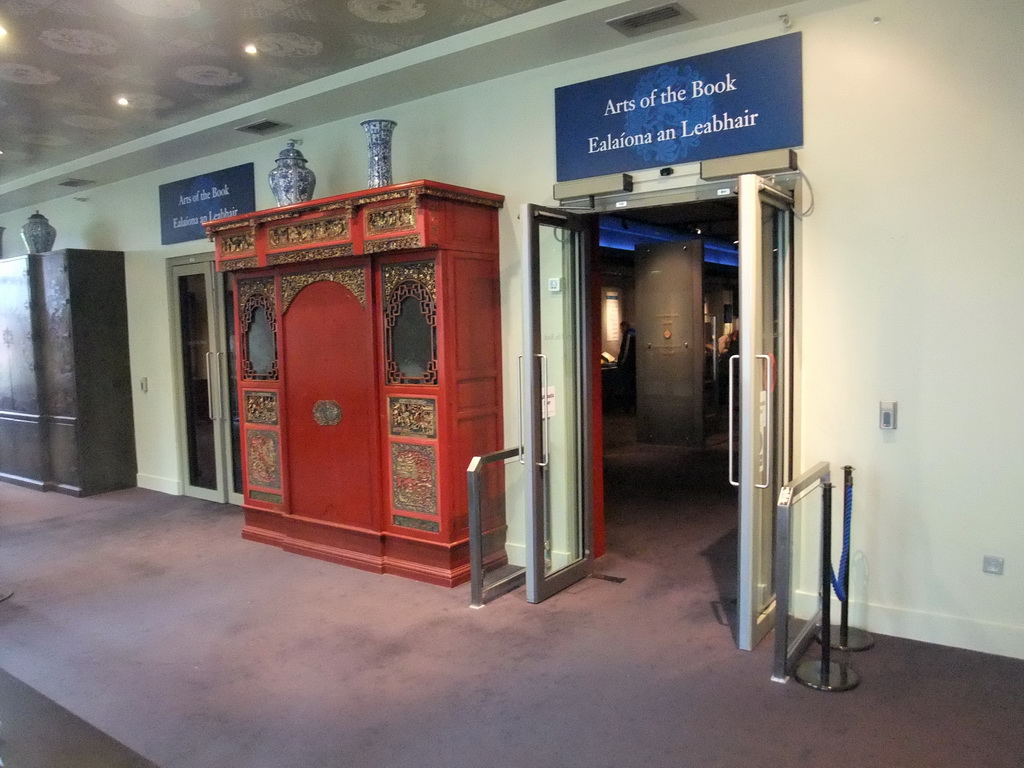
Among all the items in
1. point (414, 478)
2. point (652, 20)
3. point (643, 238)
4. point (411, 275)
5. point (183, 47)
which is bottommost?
point (414, 478)

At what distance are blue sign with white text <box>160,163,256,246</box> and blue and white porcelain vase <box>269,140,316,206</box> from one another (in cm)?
116

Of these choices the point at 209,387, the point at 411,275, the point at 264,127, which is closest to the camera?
the point at 411,275

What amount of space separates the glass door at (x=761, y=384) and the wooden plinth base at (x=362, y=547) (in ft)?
5.65

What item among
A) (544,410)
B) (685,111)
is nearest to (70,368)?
(544,410)

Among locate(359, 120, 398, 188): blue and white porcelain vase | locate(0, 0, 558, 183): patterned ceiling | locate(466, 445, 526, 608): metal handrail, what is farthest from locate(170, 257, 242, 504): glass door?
locate(466, 445, 526, 608): metal handrail

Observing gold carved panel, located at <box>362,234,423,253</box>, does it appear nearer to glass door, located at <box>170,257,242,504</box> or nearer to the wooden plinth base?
the wooden plinth base

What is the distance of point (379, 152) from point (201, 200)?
2.66m

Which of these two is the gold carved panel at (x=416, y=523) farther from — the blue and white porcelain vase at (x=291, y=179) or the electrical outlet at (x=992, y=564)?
the electrical outlet at (x=992, y=564)

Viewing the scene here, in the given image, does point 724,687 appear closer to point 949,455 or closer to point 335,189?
point 949,455

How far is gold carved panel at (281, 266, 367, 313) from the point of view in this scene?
4734mm

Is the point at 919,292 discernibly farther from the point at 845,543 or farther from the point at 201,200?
the point at 201,200

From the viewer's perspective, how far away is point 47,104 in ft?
17.9

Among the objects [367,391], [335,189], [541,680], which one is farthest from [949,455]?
[335,189]

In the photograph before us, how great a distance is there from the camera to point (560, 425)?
4480 millimetres
